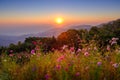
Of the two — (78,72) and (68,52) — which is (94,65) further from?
(68,52)

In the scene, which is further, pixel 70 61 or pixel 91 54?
pixel 91 54

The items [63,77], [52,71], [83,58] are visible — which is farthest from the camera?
[83,58]

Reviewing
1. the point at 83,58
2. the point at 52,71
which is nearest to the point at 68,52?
the point at 83,58

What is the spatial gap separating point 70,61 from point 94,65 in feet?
2.51

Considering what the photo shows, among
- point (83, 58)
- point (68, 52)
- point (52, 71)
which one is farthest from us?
point (68, 52)

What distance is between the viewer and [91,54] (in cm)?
790

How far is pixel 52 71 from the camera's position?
23.4 ft

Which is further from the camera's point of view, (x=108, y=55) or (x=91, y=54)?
(x=108, y=55)

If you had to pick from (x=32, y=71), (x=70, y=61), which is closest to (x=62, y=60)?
(x=70, y=61)

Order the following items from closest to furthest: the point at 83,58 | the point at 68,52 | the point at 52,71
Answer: the point at 52,71, the point at 83,58, the point at 68,52

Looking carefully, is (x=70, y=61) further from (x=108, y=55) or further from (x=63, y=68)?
(x=108, y=55)

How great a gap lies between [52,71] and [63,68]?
0.39 metres

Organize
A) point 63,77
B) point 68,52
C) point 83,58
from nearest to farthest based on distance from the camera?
point 63,77
point 83,58
point 68,52

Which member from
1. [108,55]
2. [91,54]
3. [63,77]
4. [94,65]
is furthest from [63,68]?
[108,55]
